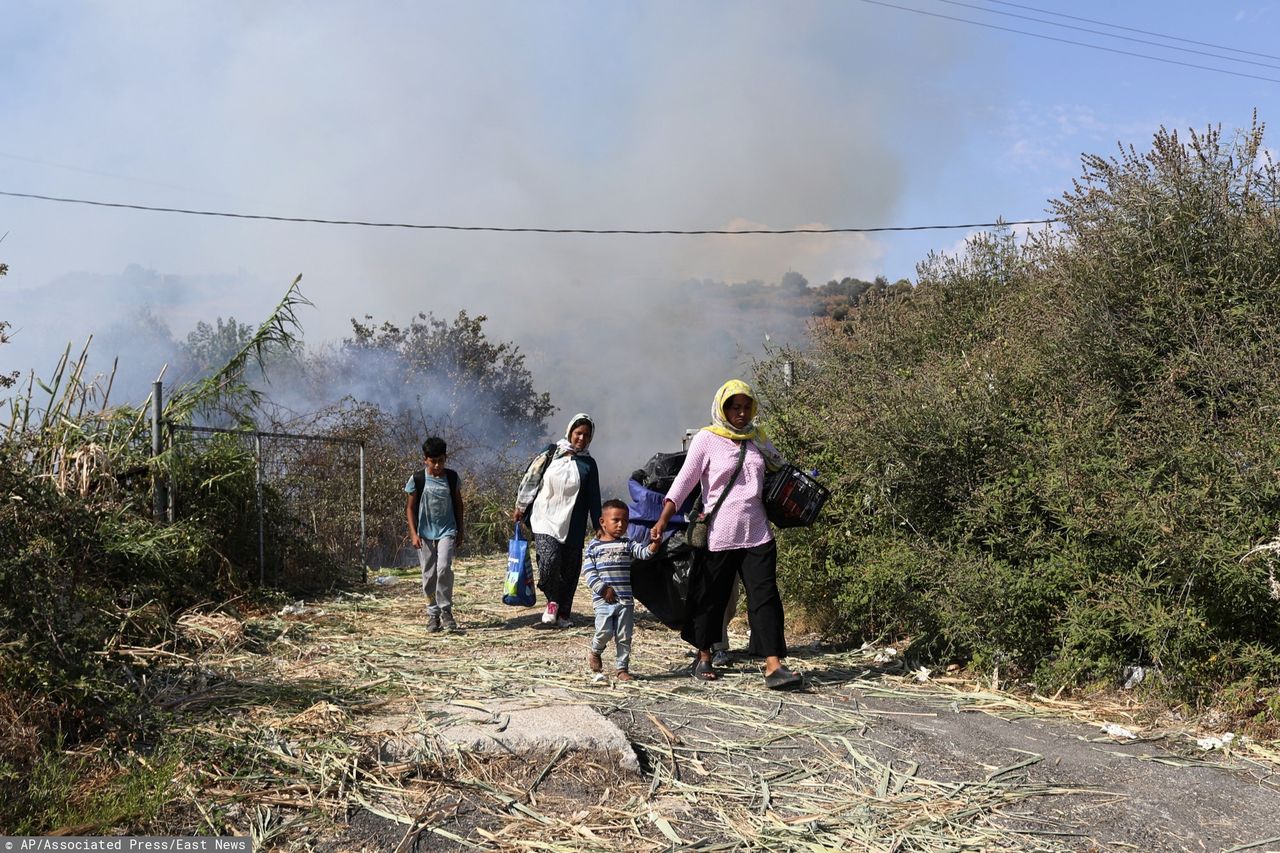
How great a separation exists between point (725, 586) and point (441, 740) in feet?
8.12

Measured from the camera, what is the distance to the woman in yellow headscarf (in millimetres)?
6215

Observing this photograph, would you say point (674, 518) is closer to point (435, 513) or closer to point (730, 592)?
point (730, 592)

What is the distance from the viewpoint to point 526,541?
27.9 feet

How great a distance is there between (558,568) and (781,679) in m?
2.84

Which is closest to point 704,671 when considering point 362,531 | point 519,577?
point 519,577

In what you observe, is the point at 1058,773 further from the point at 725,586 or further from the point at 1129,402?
the point at 1129,402

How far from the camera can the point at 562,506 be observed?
8.33 meters

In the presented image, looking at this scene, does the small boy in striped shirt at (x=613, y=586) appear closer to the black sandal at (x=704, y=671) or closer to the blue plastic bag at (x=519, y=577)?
the black sandal at (x=704, y=671)

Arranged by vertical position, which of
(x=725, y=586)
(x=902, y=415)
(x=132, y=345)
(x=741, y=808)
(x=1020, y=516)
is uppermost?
(x=132, y=345)

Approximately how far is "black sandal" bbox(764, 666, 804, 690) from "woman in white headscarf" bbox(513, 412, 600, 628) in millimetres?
2485

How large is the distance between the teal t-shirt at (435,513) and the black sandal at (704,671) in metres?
2.57

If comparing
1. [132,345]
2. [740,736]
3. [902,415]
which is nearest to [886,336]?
[902,415]

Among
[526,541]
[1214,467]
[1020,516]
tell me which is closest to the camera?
[1214,467]

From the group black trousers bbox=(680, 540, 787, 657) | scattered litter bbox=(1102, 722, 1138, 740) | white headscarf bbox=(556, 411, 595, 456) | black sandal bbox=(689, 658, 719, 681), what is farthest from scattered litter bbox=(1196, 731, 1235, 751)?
white headscarf bbox=(556, 411, 595, 456)
